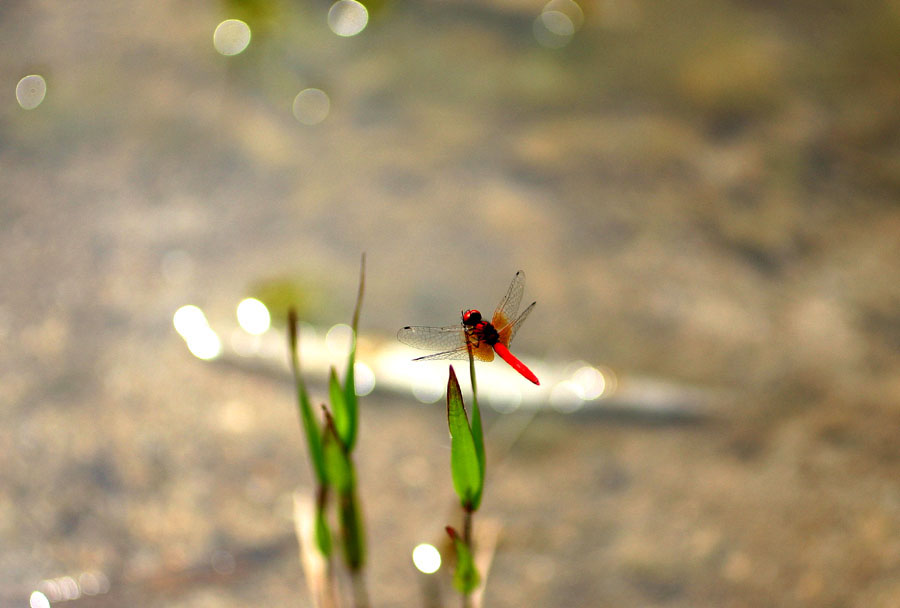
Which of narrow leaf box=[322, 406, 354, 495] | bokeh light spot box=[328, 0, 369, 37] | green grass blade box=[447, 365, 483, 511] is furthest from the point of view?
bokeh light spot box=[328, 0, 369, 37]

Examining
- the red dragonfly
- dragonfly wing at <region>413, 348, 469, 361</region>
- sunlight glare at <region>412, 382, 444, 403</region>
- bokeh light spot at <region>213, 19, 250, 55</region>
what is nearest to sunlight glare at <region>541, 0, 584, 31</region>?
bokeh light spot at <region>213, 19, 250, 55</region>

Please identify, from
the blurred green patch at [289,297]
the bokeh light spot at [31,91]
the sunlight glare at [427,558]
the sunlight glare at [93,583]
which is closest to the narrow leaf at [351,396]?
the sunlight glare at [427,558]

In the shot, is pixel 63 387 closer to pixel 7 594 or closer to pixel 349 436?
pixel 7 594

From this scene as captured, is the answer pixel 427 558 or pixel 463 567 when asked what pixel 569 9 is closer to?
pixel 427 558

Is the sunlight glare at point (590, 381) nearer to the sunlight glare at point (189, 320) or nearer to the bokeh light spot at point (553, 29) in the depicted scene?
the sunlight glare at point (189, 320)

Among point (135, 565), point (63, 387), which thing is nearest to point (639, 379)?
point (135, 565)

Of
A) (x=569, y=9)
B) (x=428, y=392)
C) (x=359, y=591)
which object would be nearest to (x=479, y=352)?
(x=359, y=591)

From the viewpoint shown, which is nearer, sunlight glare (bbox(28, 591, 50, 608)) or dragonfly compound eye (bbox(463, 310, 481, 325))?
dragonfly compound eye (bbox(463, 310, 481, 325))

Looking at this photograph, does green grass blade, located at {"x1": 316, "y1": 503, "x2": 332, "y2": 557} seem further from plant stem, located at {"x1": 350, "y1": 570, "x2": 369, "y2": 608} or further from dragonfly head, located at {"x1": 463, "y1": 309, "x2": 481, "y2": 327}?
dragonfly head, located at {"x1": 463, "y1": 309, "x2": 481, "y2": 327}
